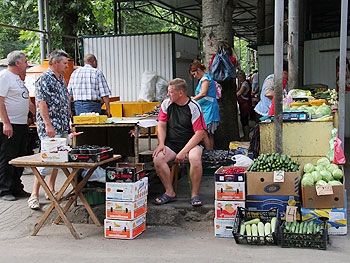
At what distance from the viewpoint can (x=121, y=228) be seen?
4852 millimetres

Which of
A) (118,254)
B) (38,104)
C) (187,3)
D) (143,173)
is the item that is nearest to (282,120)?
(143,173)

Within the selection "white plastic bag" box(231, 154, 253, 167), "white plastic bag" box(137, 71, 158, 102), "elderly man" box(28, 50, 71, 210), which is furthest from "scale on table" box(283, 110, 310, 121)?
"white plastic bag" box(137, 71, 158, 102)

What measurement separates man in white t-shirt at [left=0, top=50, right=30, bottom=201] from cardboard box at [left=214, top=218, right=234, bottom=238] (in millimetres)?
2904

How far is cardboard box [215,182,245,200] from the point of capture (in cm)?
483

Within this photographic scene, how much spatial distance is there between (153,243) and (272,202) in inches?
50.4

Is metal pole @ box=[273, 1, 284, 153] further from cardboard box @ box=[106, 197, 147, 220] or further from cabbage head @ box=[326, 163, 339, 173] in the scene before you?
cardboard box @ box=[106, 197, 147, 220]

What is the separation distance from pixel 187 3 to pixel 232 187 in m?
12.7

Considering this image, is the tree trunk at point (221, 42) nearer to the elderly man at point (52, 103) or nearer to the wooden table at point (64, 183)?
the elderly man at point (52, 103)

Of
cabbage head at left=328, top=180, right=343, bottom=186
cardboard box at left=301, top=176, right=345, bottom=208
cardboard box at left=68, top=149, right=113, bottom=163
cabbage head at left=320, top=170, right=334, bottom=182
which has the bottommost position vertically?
cardboard box at left=301, top=176, right=345, bottom=208

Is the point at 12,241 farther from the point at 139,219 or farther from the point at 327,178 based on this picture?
the point at 327,178

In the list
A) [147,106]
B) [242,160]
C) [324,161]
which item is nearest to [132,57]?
[147,106]

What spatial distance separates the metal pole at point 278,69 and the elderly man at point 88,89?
2.78 m

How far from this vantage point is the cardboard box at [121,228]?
483cm

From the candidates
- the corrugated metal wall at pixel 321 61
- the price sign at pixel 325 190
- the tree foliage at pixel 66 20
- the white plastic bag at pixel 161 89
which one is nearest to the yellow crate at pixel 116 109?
the white plastic bag at pixel 161 89
